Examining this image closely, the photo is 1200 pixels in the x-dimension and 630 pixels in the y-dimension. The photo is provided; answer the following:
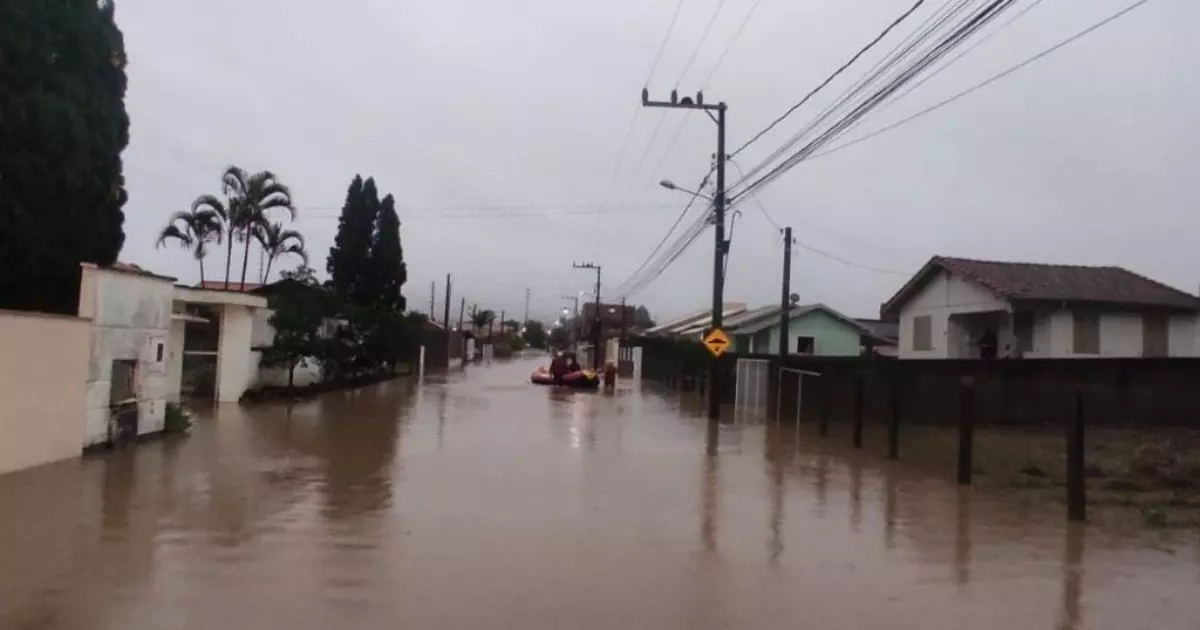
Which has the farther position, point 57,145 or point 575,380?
point 575,380

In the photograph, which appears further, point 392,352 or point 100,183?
point 392,352

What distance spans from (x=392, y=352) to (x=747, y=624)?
110 feet

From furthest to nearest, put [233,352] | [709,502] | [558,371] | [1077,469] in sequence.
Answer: [558,371] < [233,352] < [709,502] < [1077,469]

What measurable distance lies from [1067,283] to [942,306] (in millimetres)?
3751

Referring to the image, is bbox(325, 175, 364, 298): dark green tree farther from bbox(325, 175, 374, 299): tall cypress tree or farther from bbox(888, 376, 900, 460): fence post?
bbox(888, 376, 900, 460): fence post

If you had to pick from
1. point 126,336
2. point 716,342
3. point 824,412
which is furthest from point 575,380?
point 126,336

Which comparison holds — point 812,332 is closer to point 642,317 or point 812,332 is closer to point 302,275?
point 302,275

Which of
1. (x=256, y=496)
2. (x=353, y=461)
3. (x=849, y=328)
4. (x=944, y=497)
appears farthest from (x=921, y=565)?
(x=849, y=328)

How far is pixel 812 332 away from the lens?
1742 inches

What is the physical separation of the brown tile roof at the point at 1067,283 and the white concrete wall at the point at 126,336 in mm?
19807

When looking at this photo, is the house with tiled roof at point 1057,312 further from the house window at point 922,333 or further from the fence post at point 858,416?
the fence post at point 858,416

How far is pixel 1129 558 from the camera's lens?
8.50 metres

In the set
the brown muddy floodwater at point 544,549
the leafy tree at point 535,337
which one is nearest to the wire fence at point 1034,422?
the brown muddy floodwater at point 544,549

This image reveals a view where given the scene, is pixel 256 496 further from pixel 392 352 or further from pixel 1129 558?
pixel 392 352
